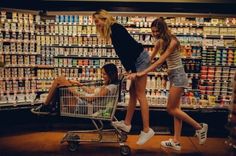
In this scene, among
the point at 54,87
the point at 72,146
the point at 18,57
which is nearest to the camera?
the point at 54,87

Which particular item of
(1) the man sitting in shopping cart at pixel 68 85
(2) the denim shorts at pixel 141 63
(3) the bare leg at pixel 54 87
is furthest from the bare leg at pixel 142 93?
(3) the bare leg at pixel 54 87

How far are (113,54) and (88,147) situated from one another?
1.95 m

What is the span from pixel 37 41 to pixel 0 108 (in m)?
1.40

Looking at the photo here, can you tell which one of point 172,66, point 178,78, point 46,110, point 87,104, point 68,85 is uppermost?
point 172,66

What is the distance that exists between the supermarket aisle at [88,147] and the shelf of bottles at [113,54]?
85 centimetres

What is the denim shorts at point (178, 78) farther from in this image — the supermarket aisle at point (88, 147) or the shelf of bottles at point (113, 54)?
the shelf of bottles at point (113, 54)

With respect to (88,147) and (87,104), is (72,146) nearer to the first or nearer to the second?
(88,147)

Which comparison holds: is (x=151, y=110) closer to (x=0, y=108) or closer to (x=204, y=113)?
(x=204, y=113)

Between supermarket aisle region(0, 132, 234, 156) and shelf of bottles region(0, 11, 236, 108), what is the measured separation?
85 cm

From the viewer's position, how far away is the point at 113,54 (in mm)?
5551

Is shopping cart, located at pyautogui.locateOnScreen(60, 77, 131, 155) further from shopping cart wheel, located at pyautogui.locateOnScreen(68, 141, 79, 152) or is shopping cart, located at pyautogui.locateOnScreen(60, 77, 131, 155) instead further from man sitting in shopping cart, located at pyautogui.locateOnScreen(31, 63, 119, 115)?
shopping cart wheel, located at pyautogui.locateOnScreen(68, 141, 79, 152)

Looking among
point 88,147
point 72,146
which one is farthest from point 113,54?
point 72,146

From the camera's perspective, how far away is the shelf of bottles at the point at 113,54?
17.7 feet

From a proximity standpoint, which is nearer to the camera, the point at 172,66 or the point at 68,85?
the point at 68,85
